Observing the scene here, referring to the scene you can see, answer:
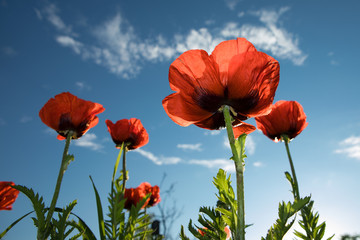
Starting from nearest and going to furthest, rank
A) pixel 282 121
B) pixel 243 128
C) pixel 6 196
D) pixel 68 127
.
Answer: pixel 243 128, pixel 68 127, pixel 282 121, pixel 6 196

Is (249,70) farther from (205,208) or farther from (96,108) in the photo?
(96,108)

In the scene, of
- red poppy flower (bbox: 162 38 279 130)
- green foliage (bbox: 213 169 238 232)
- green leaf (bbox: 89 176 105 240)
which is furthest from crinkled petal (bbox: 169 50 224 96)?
green leaf (bbox: 89 176 105 240)

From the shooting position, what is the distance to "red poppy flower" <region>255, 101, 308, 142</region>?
201cm

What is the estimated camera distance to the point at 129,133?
2648mm

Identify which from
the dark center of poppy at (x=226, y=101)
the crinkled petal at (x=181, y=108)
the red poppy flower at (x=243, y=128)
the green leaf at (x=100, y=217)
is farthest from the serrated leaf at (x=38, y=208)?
the red poppy flower at (x=243, y=128)

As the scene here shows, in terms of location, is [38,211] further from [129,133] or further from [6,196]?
[129,133]

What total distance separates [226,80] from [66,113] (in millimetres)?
1337

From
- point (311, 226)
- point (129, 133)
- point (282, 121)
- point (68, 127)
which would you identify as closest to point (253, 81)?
point (311, 226)

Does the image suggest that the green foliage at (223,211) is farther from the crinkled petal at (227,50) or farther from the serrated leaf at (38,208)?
the serrated leaf at (38,208)

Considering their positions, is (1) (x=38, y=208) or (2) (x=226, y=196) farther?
(1) (x=38, y=208)

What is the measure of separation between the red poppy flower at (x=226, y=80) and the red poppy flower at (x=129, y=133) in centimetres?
166

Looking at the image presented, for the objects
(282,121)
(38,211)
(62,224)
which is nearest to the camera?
(62,224)

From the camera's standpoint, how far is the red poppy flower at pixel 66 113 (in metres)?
1.84

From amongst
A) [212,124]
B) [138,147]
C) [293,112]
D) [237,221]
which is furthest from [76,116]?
[293,112]
